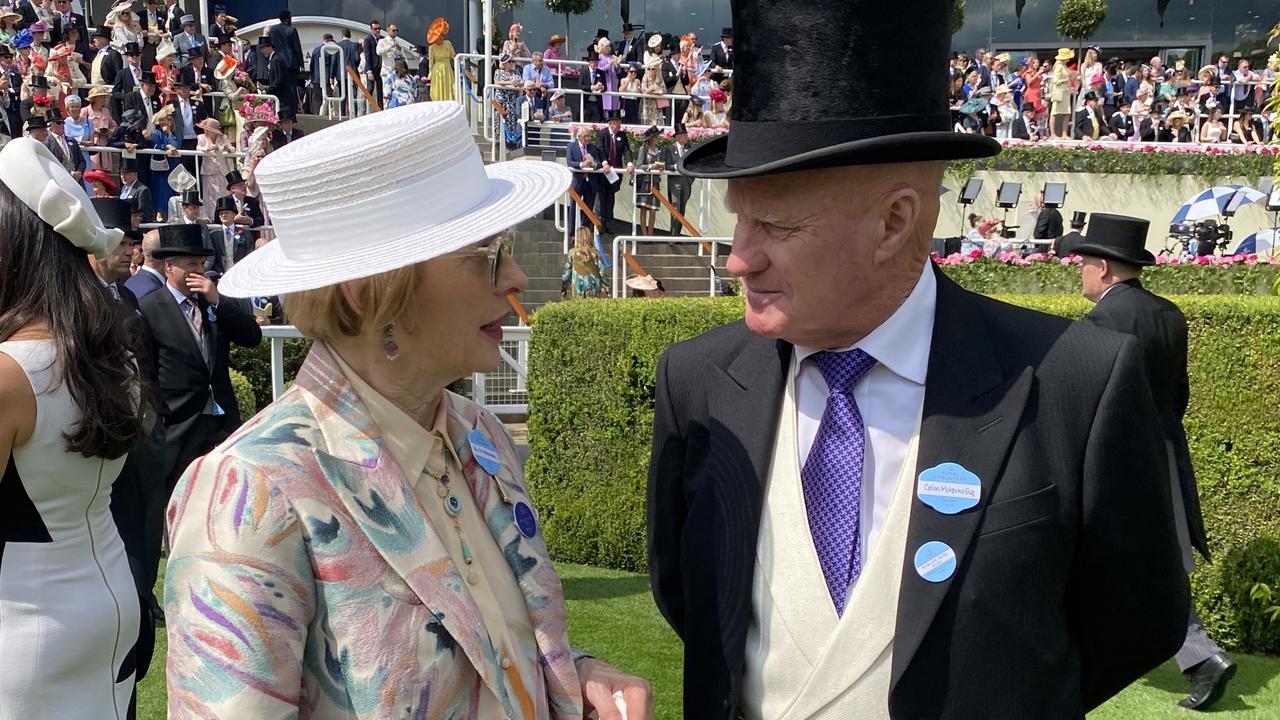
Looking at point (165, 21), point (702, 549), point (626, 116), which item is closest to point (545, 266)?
point (626, 116)

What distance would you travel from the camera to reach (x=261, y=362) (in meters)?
10.3

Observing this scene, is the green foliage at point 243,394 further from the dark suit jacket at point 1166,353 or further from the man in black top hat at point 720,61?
the man in black top hat at point 720,61

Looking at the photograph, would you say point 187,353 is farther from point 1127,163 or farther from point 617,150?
point 1127,163

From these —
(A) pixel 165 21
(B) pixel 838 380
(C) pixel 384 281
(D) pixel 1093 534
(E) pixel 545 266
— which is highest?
(A) pixel 165 21

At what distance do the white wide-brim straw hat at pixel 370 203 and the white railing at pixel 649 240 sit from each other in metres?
12.8

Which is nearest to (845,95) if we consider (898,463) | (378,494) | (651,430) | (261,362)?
(898,463)

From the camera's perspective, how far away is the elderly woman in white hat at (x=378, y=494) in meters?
1.62

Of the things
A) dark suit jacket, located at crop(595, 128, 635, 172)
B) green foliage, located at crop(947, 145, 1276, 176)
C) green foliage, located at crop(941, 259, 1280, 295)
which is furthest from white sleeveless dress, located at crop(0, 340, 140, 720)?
green foliage, located at crop(947, 145, 1276, 176)

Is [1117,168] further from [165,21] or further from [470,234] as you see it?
[470,234]

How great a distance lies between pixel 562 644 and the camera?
1.97m

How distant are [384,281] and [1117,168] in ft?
85.2

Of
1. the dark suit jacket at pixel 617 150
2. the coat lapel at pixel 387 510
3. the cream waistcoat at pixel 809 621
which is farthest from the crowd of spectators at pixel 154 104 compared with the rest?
the cream waistcoat at pixel 809 621

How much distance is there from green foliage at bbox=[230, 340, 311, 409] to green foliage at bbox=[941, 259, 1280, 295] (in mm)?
8552

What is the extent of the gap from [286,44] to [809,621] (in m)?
21.4
